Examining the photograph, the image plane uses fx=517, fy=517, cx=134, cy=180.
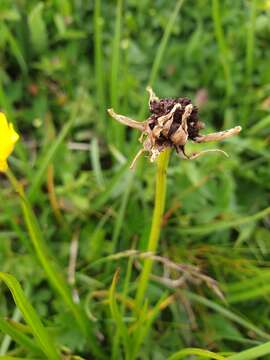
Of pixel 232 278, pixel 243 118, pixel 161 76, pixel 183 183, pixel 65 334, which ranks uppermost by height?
pixel 161 76

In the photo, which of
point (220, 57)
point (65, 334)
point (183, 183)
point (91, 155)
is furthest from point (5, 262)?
point (220, 57)

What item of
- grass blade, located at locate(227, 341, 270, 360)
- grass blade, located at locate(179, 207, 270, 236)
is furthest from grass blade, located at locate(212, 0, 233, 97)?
grass blade, located at locate(227, 341, 270, 360)

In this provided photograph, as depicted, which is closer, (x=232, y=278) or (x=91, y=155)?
(x=232, y=278)

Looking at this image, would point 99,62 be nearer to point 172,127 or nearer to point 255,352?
point 172,127

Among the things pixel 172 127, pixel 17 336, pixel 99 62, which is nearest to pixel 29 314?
pixel 17 336

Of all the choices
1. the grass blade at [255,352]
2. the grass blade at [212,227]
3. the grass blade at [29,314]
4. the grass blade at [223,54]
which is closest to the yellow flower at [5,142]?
the grass blade at [29,314]

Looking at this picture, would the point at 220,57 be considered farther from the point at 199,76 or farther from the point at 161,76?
the point at 161,76
